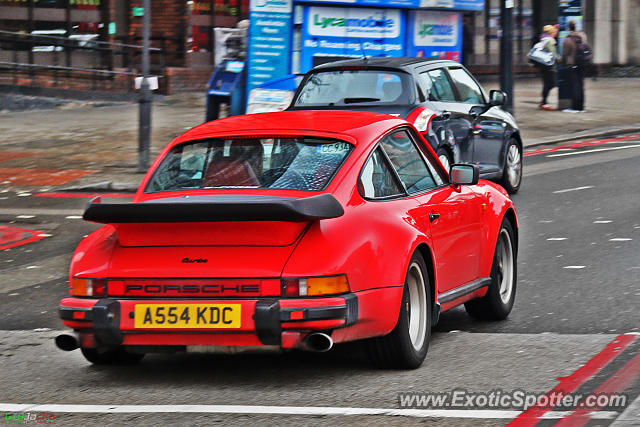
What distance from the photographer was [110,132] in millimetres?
22641

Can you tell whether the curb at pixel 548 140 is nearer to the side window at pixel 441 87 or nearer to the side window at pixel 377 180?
the side window at pixel 441 87

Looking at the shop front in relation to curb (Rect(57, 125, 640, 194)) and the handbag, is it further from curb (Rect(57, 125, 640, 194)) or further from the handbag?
the handbag

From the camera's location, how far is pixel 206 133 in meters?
7.01

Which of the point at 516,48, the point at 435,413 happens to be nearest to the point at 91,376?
the point at 435,413

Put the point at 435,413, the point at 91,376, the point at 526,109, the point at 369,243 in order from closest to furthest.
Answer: the point at 435,413 < the point at 369,243 < the point at 91,376 < the point at 526,109

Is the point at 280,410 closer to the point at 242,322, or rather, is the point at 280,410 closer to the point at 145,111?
the point at 242,322

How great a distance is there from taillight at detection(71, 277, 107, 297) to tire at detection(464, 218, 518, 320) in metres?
2.74

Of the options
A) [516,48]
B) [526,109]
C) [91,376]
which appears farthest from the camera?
[516,48]

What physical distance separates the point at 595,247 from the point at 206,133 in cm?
500

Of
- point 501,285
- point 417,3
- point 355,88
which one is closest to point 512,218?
point 501,285

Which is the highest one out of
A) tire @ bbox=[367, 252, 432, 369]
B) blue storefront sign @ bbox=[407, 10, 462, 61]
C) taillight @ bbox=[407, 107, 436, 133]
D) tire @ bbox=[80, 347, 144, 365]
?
blue storefront sign @ bbox=[407, 10, 462, 61]

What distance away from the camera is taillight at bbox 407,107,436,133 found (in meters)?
12.7

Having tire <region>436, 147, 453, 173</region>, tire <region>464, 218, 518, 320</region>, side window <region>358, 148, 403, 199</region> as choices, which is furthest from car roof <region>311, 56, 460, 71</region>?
side window <region>358, 148, 403, 199</region>

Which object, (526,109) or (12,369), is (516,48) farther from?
(12,369)
